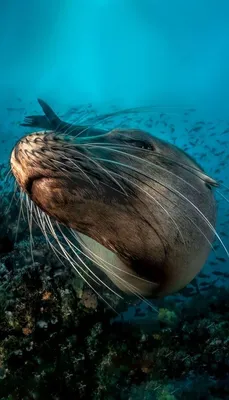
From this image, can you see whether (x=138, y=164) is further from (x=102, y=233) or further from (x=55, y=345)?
(x=55, y=345)

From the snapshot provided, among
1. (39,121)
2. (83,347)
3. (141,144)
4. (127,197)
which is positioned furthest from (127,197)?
(39,121)

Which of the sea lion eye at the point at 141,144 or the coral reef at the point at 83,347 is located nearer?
the sea lion eye at the point at 141,144

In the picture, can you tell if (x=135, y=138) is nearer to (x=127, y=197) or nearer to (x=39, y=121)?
(x=127, y=197)

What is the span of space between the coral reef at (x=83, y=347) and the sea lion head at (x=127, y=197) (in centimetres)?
183

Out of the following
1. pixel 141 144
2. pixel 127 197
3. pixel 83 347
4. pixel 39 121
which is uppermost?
pixel 39 121

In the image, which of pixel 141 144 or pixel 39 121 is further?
pixel 39 121

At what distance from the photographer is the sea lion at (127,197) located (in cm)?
148

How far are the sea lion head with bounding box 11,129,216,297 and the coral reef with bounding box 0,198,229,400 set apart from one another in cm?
183

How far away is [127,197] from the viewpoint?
1751mm

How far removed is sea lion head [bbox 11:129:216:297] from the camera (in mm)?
1476

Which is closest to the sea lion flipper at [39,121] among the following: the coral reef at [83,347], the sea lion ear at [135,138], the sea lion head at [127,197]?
the coral reef at [83,347]

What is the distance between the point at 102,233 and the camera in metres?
1.80

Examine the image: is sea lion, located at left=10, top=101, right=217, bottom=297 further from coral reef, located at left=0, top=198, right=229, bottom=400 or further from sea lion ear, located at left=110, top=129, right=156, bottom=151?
coral reef, located at left=0, top=198, right=229, bottom=400

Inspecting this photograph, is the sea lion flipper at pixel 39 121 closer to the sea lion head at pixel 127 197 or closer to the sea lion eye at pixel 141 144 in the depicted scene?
the sea lion head at pixel 127 197
